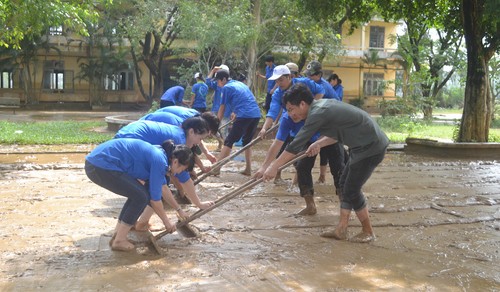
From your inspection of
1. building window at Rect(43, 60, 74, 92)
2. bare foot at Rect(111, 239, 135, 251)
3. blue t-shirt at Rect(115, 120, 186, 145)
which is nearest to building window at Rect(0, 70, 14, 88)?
building window at Rect(43, 60, 74, 92)

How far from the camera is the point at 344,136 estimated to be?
5.00m

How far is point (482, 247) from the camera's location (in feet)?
16.9

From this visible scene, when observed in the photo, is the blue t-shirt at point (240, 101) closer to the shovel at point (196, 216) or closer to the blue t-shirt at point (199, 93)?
the blue t-shirt at point (199, 93)

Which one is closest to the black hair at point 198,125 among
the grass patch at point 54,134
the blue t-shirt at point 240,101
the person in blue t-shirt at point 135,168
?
the person in blue t-shirt at point 135,168

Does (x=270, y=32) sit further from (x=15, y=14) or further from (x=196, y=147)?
(x=196, y=147)

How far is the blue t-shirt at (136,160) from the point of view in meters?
4.55

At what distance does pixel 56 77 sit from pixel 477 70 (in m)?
23.7

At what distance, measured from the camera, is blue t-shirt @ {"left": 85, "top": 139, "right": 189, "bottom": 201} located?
14.9 feet

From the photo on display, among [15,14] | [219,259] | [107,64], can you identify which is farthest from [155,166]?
[107,64]

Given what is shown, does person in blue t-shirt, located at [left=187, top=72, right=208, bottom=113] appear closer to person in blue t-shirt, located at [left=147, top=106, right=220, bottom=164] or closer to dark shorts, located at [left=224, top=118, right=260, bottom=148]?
dark shorts, located at [left=224, top=118, right=260, bottom=148]

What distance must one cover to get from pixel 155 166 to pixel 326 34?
1691 centimetres

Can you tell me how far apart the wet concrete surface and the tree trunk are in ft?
16.3

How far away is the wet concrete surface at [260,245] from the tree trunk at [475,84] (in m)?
4.97

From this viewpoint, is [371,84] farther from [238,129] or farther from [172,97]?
[238,129]
